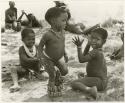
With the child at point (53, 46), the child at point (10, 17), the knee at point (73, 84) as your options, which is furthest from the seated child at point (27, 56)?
the child at point (10, 17)

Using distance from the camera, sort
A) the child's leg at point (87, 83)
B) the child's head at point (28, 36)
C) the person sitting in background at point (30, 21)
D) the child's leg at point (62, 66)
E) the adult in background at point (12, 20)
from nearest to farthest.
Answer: the child's leg at point (87, 83) < the child's leg at point (62, 66) < the child's head at point (28, 36) < the person sitting in background at point (30, 21) < the adult in background at point (12, 20)

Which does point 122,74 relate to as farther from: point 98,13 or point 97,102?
point 98,13

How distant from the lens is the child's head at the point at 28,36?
209 inches

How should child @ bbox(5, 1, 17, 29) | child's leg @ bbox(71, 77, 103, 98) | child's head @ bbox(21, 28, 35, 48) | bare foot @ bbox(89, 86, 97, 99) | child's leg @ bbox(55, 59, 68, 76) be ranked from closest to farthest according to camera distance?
bare foot @ bbox(89, 86, 97, 99) < child's leg @ bbox(71, 77, 103, 98) < child's leg @ bbox(55, 59, 68, 76) < child's head @ bbox(21, 28, 35, 48) < child @ bbox(5, 1, 17, 29)

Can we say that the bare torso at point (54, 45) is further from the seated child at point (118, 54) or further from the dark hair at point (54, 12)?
the seated child at point (118, 54)

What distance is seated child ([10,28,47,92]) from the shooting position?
5324 millimetres

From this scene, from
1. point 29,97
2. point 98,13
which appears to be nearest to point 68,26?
point 98,13

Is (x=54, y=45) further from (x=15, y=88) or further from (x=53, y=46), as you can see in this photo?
(x=15, y=88)

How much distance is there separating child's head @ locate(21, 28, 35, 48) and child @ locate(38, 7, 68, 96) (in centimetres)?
33

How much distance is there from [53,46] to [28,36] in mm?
484

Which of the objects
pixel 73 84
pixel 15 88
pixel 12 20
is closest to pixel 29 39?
pixel 15 88

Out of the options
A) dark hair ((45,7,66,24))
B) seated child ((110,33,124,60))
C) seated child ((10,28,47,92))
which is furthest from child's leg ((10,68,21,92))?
seated child ((110,33,124,60))

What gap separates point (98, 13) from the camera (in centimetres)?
650

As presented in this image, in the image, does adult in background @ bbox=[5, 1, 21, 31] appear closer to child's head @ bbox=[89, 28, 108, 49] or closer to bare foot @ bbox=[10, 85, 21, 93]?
bare foot @ bbox=[10, 85, 21, 93]
